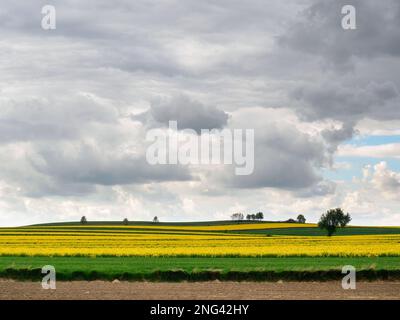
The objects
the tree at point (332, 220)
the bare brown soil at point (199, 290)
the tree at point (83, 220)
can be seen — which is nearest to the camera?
the bare brown soil at point (199, 290)

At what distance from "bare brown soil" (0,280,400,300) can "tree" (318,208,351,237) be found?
94.3 m

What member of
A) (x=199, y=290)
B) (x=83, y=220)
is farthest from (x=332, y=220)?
(x=199, y=290)

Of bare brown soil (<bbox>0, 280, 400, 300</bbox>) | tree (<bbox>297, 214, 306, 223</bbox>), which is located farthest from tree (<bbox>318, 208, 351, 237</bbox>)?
bare brown soil (<bbox>0, 280, 400, 300</bbox>)

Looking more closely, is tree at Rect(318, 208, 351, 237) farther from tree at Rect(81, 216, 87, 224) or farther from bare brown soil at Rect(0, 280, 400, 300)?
bare brown soil at Rect(0, 280, 400, 300)

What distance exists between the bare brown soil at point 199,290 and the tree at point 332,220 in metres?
94.3

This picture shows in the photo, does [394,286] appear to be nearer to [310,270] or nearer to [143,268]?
[310,270]

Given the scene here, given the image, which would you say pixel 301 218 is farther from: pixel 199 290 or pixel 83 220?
pixel 199 290

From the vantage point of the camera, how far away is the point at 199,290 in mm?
32250

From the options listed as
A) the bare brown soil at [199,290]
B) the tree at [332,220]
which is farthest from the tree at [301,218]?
the bare brown soil at [199,290]

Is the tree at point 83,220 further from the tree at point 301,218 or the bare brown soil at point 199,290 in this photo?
the bare brown soil at point 199,290

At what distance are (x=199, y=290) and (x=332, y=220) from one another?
102914 millimetres

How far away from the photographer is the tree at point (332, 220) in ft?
429
